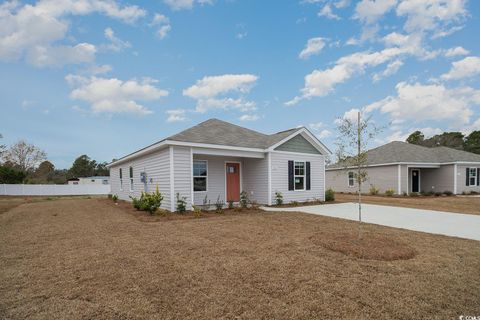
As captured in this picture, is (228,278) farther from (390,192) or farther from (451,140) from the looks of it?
(451,140)

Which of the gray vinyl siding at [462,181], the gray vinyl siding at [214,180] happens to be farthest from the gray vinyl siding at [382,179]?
the gray vinyl siding at [214,180]

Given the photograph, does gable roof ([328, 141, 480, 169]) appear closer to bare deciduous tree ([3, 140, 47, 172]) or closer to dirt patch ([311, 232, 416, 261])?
dirt patch ([311, 232, 416, 261])

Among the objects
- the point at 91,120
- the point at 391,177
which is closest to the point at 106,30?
the point at 91,120

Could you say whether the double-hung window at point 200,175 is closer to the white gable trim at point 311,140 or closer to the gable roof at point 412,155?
the white gable trim at point 311,140

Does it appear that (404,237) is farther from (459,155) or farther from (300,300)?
(459,155)

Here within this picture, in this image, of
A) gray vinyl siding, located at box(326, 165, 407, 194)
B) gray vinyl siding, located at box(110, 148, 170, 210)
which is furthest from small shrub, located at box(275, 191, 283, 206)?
gray vinyl siding, located at box(326, 165, 407, 194)

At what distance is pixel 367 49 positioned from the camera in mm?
13703

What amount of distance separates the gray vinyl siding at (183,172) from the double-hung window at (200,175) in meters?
1.34

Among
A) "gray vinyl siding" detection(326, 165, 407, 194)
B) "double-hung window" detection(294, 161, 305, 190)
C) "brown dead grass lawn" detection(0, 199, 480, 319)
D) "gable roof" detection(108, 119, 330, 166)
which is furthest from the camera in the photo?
"gray vinyl siding" detection(326, 165, 407, 194)

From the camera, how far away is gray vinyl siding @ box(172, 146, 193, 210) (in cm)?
1062

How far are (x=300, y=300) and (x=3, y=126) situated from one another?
1583 inches

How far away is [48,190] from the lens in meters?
32.4

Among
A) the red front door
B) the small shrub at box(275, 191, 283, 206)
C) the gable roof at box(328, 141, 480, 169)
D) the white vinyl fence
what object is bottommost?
the white vinyl fence

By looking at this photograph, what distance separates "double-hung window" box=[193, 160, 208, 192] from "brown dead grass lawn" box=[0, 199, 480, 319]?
5.78m
